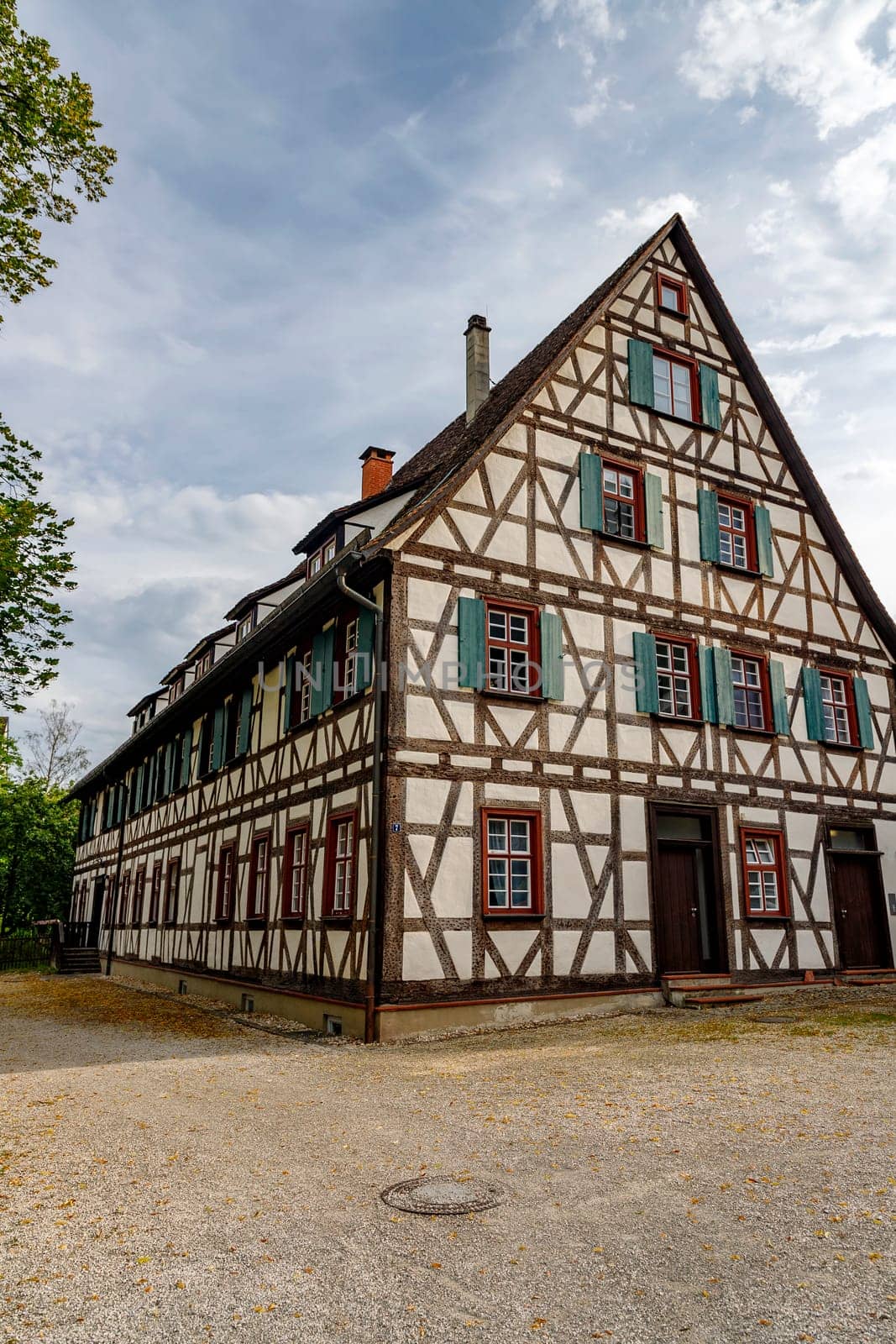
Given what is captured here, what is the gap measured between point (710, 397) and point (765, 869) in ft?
28.7

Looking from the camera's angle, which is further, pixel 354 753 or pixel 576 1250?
pixel 354 753

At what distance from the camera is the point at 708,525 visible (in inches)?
692

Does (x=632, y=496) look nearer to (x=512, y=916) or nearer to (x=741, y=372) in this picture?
(x=741, y=372)

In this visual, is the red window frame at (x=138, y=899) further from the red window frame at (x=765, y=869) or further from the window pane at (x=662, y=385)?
the window pane at (x=662, y=385)

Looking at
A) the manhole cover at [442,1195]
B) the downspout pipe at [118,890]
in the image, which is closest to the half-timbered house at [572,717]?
the manhole cover at [442,1195]

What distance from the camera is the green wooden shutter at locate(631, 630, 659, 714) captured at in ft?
51.8

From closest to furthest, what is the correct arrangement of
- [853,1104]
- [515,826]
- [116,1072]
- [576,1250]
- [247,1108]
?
[576,1250], [853,1104], [247,1108], [116,1072], [515,826]

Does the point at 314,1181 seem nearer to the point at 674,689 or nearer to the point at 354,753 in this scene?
the point at 354,753

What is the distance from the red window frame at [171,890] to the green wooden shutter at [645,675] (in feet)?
43.3

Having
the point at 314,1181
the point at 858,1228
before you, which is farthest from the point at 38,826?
the point at 858,1228

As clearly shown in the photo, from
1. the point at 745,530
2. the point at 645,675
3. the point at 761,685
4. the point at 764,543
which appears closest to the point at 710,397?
the point at 745,530

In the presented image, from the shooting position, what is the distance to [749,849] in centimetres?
1656

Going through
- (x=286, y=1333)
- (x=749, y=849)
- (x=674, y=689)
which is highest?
(x=674, y=689)

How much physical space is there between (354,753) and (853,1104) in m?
8.18
